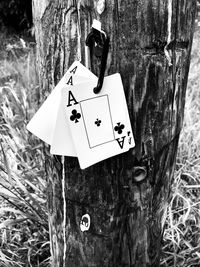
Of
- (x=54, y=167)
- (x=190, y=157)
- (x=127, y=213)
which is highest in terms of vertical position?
(x=54, y=167)

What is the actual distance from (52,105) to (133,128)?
20 centimetres

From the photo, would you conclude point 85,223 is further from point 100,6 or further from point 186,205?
point 186,205

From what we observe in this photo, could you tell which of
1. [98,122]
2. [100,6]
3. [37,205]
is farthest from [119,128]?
[37,205]

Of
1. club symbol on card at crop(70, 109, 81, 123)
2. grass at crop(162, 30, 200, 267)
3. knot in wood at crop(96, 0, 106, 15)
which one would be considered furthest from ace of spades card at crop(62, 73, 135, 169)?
grass at crop(162, 30, 200, 267)

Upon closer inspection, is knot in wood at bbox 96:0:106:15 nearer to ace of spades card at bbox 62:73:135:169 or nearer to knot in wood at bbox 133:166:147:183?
ace of spades card at bbox 62:73:135:169

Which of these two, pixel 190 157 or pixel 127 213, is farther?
pixel 190 157

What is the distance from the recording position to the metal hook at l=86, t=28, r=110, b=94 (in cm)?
77

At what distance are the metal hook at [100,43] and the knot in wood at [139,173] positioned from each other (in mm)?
234

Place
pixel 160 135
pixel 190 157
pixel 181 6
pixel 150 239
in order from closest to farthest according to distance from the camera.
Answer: pixel 181 6 < pixel 160 135 < pixel 150 239 < pixel 190 157

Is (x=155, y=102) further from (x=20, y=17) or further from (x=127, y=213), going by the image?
(x=20, y=17)

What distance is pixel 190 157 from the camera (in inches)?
88.6

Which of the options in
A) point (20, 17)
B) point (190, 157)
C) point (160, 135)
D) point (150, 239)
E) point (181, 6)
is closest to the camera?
point (181, 6)

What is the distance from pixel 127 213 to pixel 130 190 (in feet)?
0.24

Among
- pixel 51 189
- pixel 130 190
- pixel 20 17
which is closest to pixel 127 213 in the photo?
pixel 130 190
